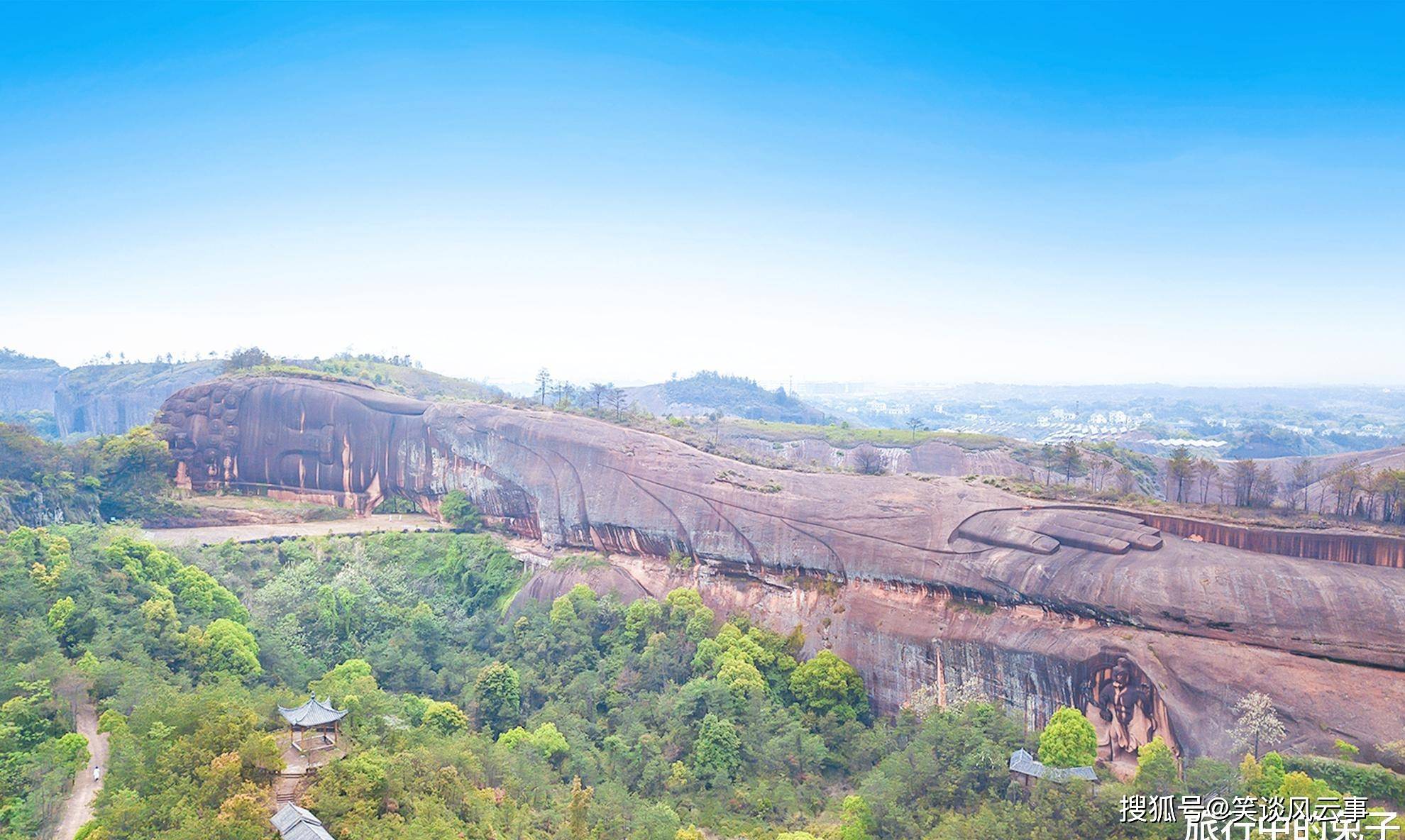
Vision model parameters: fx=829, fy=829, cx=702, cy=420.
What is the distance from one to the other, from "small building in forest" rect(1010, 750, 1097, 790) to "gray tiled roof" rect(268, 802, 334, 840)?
1533 centimetres

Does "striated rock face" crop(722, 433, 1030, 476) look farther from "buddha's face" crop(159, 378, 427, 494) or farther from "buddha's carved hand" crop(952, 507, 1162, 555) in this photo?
"buddha's carved hand" crop(952, 507, 1162, 555)

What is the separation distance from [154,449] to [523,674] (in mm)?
25668

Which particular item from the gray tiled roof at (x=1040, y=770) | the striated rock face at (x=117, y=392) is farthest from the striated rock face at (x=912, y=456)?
the striated rock face at (x=117, y=392)

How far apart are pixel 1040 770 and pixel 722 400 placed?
95124 millimetres

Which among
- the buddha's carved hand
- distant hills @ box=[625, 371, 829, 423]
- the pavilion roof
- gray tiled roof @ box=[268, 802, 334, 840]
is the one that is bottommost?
gray tiled roof @ box=[268, 802, 334, 840]

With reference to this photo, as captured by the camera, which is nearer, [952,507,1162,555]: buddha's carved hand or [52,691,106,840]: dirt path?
[52,691,106,840]: dirt path

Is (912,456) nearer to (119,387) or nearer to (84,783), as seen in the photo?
(84,783)


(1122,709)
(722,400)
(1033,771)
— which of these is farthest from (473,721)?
(722,400)

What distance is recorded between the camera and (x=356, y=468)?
45.2 meters

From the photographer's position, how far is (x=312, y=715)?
18703 mm

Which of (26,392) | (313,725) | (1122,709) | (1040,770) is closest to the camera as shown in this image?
(313,725)

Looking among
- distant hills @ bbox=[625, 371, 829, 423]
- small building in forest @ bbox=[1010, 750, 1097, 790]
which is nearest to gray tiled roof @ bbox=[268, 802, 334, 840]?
small building in forest @ bbox=[1010, 750, 1097, 790]

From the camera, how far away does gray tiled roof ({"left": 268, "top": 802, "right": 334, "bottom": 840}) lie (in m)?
14.0

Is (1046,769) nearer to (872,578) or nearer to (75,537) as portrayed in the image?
(872,578)
